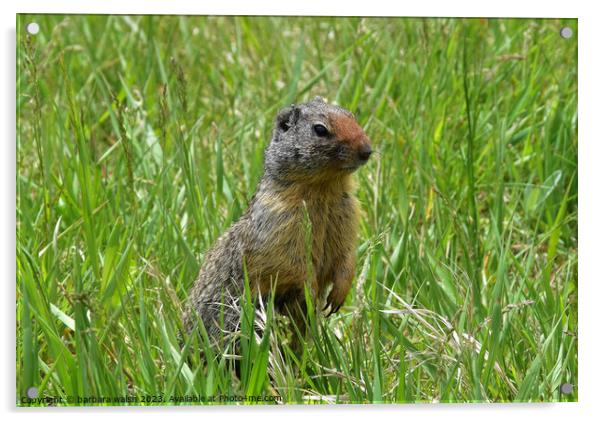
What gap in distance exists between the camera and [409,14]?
390 cm

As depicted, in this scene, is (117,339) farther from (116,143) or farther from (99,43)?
(99,43)

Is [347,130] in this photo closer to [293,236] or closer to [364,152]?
[364,152]

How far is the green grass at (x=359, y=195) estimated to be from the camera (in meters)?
3.44

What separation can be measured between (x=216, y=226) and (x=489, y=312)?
1046 mm

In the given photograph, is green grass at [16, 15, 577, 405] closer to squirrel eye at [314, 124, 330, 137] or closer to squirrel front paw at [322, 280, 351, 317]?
squirrel front paw at [322, 280, 351, 317]

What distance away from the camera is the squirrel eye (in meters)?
3.38

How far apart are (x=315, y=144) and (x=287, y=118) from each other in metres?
0.20

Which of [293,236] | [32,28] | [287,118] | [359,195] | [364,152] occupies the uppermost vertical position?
[32,28]

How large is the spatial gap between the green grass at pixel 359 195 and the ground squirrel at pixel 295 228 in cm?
12

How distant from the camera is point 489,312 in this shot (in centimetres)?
378

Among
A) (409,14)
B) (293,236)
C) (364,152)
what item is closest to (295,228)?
(293,236)

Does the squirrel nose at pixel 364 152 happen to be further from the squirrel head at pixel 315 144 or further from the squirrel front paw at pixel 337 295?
the squirrel front paw at pixel 337 295

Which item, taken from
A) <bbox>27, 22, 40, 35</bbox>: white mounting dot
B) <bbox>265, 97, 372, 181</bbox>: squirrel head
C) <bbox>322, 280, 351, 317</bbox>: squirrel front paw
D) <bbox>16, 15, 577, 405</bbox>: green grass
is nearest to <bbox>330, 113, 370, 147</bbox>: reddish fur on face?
<bbox>265, 97, 372, 181</bbox>: squirrel head
